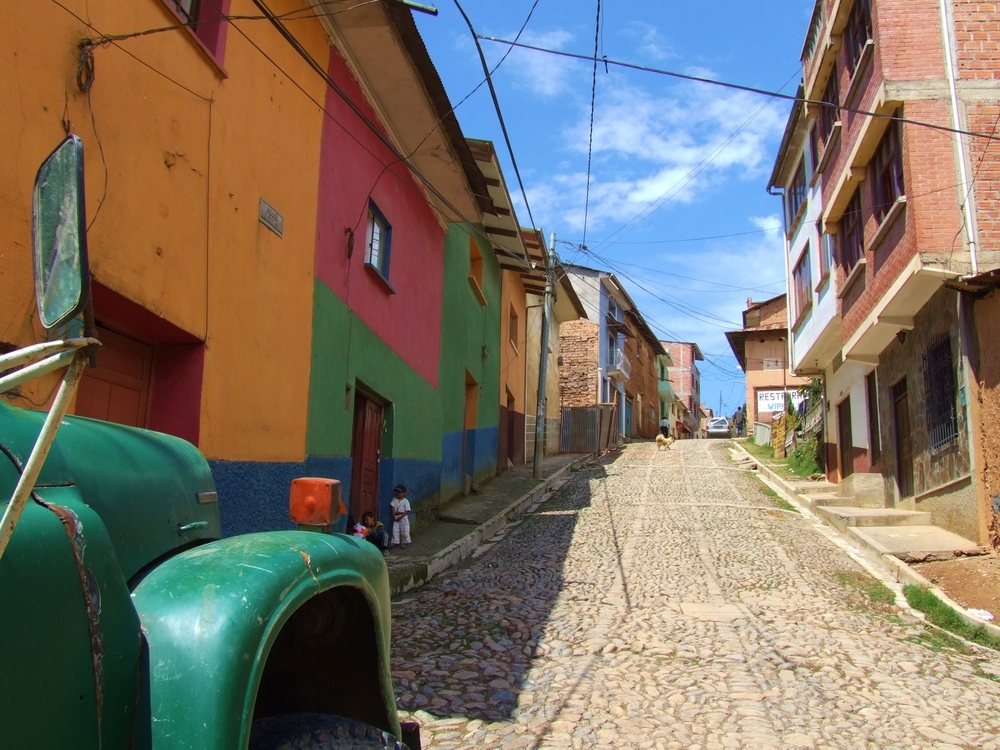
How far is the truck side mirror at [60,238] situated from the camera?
4.93 feet

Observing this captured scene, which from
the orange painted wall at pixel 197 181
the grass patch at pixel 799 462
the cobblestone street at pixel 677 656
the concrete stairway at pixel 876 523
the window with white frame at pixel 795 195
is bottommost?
the cobblestone street at pixel 677 656

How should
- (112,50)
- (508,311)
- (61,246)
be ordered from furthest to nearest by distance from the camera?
(508,311) → (112,50) → (61,246)

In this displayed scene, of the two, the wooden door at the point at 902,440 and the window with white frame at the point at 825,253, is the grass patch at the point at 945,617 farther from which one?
the window with white frame at the point at 825,253

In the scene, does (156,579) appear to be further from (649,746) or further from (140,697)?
(649,746)

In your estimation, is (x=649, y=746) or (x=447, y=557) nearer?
(x=649, y=746)

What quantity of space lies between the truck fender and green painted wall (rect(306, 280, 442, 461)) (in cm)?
564

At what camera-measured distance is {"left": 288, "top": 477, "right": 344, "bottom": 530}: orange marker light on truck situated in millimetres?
2545

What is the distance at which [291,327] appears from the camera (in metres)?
7.71

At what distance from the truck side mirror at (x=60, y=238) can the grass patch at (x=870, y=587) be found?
27.2ft

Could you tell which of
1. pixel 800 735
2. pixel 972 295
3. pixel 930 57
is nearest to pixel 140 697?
pixel 800 735

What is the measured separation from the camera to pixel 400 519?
34.5 feet

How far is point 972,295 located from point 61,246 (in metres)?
10.7

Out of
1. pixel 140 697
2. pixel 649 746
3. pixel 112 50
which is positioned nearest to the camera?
pixel 140 697

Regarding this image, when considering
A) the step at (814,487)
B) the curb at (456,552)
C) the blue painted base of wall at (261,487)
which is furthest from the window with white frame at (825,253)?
the blue painted base of wall at (261,487)
